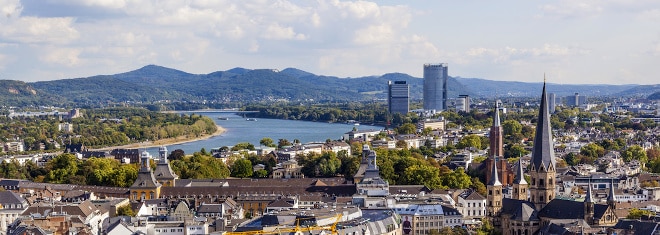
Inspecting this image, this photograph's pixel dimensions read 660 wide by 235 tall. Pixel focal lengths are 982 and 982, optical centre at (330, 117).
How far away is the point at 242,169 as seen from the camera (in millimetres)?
60875

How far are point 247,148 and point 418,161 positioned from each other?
25.1 metres

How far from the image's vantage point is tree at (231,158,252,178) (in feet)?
199

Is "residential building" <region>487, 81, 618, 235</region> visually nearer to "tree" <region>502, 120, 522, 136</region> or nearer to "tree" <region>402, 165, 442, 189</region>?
"tree" <region>402, 165, 442, 189</region>

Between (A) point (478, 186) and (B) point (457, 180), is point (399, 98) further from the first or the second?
(A) point (478, 186)

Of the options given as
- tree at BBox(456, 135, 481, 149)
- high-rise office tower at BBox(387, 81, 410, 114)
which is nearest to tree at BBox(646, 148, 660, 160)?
tree at BBox(456, 135, 481, 149)

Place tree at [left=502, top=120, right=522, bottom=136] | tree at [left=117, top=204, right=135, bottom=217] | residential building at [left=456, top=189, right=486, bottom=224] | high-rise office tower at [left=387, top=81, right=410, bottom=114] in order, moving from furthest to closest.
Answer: high-rise office tower at [left=387, top=81, right=410, bottom=114] < tree at [left=502, top=120, right=522, bottom=136] < residential building at [left=456, top=189, right=486, bottom=224] < tree at [left=117, top=204, right=135, bottom=217]

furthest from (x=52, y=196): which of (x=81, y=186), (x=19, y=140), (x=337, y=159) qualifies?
(x=19, y=140)

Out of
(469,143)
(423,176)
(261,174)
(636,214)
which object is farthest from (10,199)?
(469,143)

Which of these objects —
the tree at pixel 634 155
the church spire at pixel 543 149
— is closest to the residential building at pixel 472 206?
the church spire at pixel 543 149

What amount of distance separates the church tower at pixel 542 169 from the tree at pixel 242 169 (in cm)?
2646

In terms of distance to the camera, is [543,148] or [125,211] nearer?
[543,148]

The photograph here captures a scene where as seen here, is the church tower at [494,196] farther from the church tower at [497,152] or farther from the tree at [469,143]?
the tree at [469,143]

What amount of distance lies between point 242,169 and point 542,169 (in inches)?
1077

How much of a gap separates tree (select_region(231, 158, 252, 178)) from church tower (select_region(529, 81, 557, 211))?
86.8 feet
